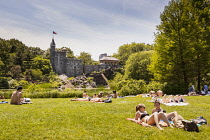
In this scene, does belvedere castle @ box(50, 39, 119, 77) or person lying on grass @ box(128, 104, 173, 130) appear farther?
belvedere castle @ box(50, 39, 119, 77)

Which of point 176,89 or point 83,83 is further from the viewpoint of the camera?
point 83,83

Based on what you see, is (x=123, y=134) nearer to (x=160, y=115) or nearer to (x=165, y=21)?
(x=160, y=115)

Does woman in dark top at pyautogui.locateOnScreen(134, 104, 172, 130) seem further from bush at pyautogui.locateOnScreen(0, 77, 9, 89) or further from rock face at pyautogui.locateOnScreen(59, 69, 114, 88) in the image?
rock face at pyautogui.locateOnScreen(59, 69, 114, 88)

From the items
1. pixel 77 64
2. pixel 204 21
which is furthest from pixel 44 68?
pixel 204 21

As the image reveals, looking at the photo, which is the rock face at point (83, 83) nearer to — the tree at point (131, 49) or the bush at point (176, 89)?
the tree at point (131, 49)

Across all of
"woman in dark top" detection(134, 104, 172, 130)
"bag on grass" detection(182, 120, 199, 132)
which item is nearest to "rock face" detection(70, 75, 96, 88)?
"woman in dark top" detection(134, 104, 172, 130)

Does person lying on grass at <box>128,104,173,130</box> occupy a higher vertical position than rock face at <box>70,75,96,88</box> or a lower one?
lower

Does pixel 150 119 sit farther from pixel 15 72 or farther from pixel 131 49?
pixel 131 49

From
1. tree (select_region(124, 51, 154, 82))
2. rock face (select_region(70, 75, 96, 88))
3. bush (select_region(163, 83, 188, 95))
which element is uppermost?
tree (select_region(124, 51, 154, 82))

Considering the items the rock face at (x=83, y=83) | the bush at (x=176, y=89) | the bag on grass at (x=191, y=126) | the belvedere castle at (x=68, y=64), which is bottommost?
the bag on grass at (x=191, y=126)

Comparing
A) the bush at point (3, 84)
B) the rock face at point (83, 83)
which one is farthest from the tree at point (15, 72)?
the rock face at point (83, 83)

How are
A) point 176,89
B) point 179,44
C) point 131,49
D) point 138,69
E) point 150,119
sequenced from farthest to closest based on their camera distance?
point 131,49
point 138,69
point 179,44
point 176,89
point 150,119

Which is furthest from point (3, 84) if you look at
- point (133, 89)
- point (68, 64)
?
point (133, 89)

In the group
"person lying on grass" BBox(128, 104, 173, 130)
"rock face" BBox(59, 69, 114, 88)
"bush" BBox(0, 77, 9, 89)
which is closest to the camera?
"person lying on grass" BBox(128, 104, 173, 130)
